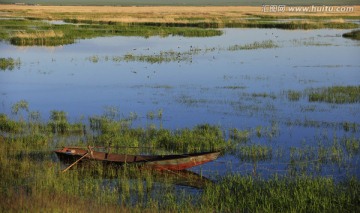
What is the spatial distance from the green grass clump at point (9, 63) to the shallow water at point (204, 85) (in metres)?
0.65

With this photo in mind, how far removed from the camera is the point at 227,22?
75250mm

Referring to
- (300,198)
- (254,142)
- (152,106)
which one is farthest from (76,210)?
(152,106)

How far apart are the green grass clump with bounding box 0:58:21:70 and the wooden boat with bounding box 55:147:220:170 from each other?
863 inches

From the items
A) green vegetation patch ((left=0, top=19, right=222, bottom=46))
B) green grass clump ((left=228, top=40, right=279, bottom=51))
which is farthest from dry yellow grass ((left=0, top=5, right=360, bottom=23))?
green grass clump ((left=228, top=40, right=279, bottom=51))

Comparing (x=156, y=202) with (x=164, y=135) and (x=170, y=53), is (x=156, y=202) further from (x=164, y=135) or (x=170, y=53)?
(x=170, y=53)

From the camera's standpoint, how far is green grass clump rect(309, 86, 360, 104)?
896 inches

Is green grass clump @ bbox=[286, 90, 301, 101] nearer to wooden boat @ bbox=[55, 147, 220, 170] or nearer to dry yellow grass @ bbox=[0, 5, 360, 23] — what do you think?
wooden boat @ bbox=[55, 147, 220, 170]

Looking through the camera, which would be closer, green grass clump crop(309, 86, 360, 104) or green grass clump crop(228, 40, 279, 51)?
green grass clump crop(309, 86, 360, 104)

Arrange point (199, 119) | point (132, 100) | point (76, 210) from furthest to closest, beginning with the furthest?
point (132, 100)
point (199, 119)
point (76, 210)

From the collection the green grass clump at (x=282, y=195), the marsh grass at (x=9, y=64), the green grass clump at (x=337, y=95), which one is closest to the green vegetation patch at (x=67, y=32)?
the marsh grass at (x=9, y=64)

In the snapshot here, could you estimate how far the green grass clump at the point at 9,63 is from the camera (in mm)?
34094

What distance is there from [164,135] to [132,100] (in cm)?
772

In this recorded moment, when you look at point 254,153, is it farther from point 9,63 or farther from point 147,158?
point 9,63

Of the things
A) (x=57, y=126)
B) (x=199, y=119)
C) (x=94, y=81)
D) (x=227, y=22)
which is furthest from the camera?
Result: (x=227, y=22)
